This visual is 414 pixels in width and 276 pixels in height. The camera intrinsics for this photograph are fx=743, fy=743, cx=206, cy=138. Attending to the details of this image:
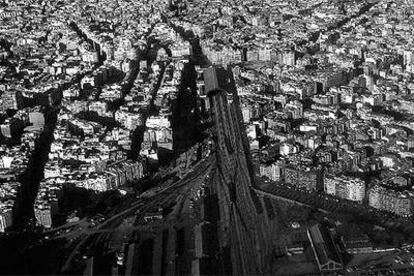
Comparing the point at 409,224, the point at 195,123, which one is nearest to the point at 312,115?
the point at 195,123

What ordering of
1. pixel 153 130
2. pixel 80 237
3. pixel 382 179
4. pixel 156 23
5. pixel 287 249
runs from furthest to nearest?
pixel 156 23 < pixel 153 130 < pixel 382 179 < pixel 80 237 < pixel 287 249

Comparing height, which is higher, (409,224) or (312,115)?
(312,115)

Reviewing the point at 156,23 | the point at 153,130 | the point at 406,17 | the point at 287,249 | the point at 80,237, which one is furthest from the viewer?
the point at 156,23

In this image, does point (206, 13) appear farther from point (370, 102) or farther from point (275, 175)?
point (275, 175)

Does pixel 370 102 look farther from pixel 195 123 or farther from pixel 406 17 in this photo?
pixel 406 17

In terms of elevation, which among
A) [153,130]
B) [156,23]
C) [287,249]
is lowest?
[287,249]

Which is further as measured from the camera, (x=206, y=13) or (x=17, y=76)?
(x=206, y=13)
